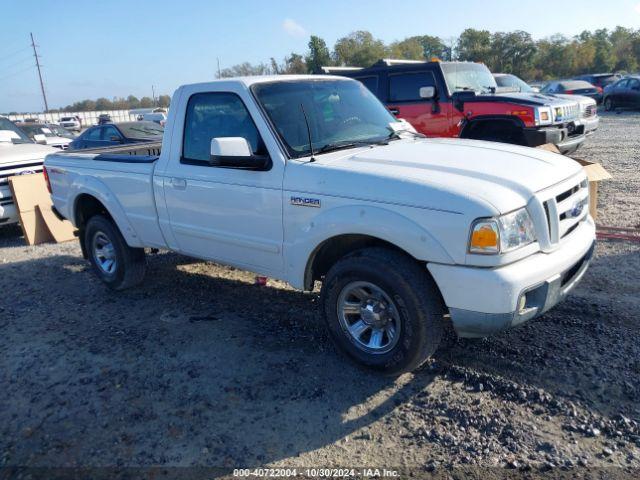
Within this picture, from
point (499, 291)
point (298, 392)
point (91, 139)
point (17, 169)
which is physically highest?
point (91, 139)

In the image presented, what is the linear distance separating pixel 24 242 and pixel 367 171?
6881 millimetres

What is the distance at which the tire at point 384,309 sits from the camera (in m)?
3.28

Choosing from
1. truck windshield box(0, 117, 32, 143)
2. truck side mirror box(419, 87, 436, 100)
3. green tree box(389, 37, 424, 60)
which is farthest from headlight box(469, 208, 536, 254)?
green tree box(389, 37, 424, 60)

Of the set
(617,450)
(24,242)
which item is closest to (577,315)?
(617,450)

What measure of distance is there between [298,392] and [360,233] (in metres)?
1.13

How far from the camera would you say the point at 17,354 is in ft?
14.4

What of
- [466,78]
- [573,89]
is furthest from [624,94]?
[466,78]

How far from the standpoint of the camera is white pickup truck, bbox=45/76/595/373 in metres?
3.07

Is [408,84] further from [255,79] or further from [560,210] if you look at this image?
[560,210]

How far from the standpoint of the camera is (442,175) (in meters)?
3.31

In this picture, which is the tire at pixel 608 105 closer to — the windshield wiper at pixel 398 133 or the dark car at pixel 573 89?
the dark car at pixel 573 89

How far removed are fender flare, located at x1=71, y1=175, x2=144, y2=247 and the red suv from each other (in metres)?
5.78

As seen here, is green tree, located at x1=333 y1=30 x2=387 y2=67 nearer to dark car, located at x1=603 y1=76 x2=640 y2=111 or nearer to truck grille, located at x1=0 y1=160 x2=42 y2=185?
dark car, located at x1=603 y1=76 x2=640 y2=111

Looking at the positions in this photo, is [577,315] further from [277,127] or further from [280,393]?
[277,127]
